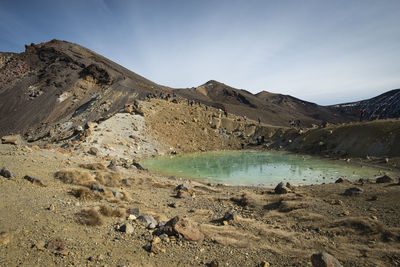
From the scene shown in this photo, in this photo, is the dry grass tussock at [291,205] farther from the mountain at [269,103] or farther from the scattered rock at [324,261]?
the mountain at [269,103]

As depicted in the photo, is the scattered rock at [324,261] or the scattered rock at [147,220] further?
the scattered rock at [147,220]

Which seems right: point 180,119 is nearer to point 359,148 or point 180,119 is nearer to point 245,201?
point 359,148

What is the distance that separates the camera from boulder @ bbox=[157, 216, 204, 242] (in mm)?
5297

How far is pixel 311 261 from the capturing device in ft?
14.5

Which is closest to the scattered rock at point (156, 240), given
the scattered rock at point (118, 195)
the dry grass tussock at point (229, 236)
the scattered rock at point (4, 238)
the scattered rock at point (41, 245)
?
the dry grass tussock at point (229, 236)

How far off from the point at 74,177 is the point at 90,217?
416 cm

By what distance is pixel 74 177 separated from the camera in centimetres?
898

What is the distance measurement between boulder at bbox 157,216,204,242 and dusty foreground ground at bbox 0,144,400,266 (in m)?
0.03

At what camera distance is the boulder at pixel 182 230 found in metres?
5.30

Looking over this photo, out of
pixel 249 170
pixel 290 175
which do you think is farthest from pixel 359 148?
pixel 249 170

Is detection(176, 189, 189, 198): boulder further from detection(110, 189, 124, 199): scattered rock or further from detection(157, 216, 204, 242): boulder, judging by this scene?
detection(157, 216, 204, 242): boulder

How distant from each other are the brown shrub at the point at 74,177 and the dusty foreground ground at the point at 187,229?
41 millimetres

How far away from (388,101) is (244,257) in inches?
4427

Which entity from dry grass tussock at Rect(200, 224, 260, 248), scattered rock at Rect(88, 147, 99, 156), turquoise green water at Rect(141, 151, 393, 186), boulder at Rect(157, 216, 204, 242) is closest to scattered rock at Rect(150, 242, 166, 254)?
boulder at Rect(157, 216, 204, 242)
